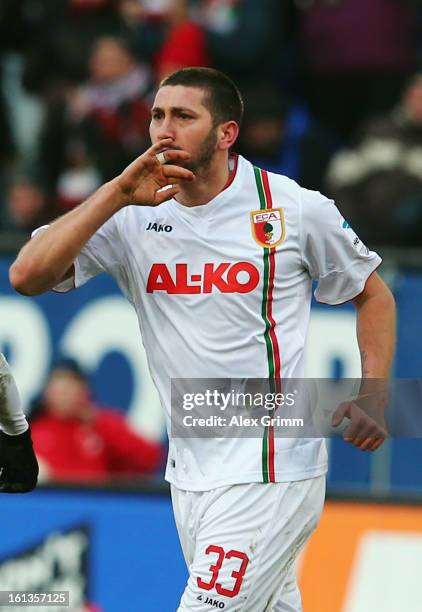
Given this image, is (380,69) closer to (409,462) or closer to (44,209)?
(44,209)

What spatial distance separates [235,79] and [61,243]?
5966 millimetres

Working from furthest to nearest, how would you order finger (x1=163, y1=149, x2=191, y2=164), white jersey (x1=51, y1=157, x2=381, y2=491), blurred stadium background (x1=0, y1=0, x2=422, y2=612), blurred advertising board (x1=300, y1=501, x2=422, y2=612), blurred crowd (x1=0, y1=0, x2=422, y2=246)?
blurred crowd (x1=0, y1=0, x2=422, y2=246) → blurred stadium background (x1=0, y1=0, x2=422, y2=612) → blurred advertising board (x1=300, y1=501, x2=422, y2=612) → white jersey (x1=51, y1=157, x2=381, y2=491) → finger (x1=163, y1=149, x2=191, y2=164)

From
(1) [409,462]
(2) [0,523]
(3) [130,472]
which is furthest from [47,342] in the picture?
(1) [409,462]

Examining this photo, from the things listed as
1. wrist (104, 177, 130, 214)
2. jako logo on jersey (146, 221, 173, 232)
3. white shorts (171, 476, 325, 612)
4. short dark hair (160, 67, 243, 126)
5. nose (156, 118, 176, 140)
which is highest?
short dark hair (160, 67, 243, 126)

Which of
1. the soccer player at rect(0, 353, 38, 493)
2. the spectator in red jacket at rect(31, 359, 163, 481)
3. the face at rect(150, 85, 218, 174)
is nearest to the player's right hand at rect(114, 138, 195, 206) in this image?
the face at rect(150, 85, 218, 174)

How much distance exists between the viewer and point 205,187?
566 centimetres

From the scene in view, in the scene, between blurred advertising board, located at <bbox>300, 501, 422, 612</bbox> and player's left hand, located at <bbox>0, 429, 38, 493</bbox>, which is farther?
blurred advertising board, located at <bbox>300, 501, 422, 612</bbox>

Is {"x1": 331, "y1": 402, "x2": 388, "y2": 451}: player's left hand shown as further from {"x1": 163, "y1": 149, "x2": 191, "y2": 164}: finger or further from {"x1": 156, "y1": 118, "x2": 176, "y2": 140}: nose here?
{"x1": 156, "y1": 118, "x2": 176, "y2": 140}: nose

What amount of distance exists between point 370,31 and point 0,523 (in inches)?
208

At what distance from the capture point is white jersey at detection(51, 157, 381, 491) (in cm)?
555

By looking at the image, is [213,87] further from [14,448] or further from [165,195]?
[14,448]

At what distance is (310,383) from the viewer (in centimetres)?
595

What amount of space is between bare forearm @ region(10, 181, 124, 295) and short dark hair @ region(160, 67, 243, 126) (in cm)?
62

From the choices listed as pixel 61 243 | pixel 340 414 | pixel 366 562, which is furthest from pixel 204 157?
pixel 366 562
